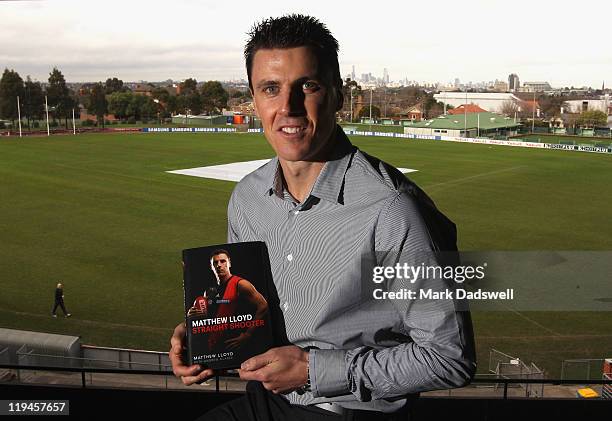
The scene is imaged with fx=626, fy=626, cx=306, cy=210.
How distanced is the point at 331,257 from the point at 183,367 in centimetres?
51

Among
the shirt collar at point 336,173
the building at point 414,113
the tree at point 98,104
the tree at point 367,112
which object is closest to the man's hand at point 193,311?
the shirt collar at point 336,173

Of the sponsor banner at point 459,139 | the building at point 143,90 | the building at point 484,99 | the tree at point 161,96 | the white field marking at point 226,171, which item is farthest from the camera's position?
the building at point 484,99

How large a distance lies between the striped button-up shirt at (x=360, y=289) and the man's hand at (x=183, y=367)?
26 centimetres

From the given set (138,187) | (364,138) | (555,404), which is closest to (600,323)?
(555,404)

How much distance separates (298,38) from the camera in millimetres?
1575

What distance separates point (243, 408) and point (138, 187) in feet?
86.8

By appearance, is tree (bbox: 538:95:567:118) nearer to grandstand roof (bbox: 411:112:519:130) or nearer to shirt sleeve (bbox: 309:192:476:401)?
grandstand roof (bbox: 411:112:519:130)

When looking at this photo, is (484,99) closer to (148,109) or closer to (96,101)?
(148,109)

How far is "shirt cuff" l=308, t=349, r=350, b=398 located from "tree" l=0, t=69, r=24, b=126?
73372mm

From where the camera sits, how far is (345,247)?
5.21 ft

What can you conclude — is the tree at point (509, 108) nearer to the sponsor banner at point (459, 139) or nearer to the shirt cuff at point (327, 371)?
the sponsor banner at point (459, 139)

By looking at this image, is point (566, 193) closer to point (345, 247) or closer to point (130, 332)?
point (130, 332)

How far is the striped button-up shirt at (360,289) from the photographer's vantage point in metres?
1.46

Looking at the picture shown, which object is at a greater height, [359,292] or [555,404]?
[359,292]
